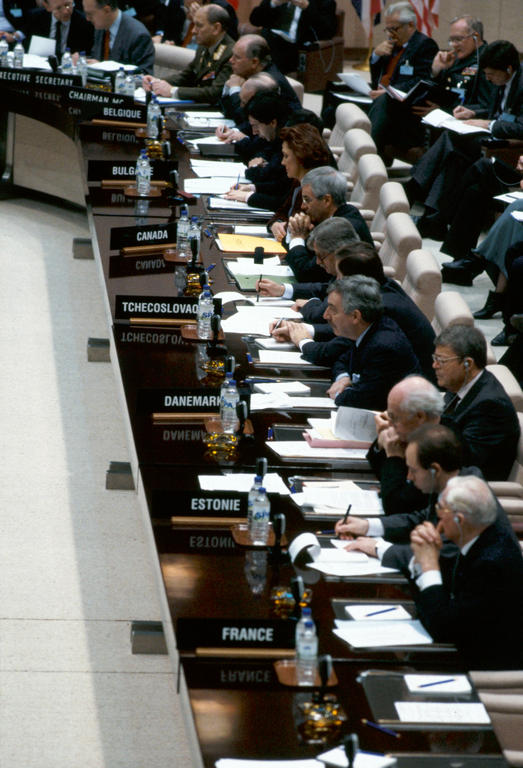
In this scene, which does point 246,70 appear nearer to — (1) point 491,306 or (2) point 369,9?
(1) point 491,306

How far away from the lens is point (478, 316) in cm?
737

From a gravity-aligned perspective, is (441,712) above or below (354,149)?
below

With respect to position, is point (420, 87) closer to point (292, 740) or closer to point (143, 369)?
point (143, 369)

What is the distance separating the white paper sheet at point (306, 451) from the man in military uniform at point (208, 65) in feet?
17.2

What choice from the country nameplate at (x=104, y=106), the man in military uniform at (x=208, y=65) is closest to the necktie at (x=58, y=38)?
the man in military uniform at (x=208, y=65)

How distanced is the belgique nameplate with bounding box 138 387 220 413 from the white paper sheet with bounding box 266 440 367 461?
275mm

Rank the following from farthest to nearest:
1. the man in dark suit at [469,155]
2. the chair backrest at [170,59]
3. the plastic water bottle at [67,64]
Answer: the chair backrest at [170,59]
the plastic water bottle at [67,64]
the man in dark suit at [469,155]

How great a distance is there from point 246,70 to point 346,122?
798mm

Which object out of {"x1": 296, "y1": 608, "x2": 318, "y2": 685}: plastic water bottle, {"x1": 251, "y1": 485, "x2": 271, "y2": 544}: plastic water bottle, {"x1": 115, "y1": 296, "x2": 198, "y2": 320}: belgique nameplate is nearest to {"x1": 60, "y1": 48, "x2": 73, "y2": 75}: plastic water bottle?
{"x1": 115, "y1": 296, "x2": 198, "y2": 320}: belgique nameplate

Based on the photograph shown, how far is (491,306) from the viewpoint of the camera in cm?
736

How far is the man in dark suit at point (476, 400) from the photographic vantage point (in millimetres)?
4250

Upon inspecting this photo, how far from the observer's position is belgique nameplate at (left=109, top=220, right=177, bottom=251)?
223 inches

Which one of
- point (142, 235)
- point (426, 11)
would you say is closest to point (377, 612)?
point (142, 235)

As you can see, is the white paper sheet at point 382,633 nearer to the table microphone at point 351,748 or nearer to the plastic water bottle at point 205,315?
the table microphone at point 351,748
